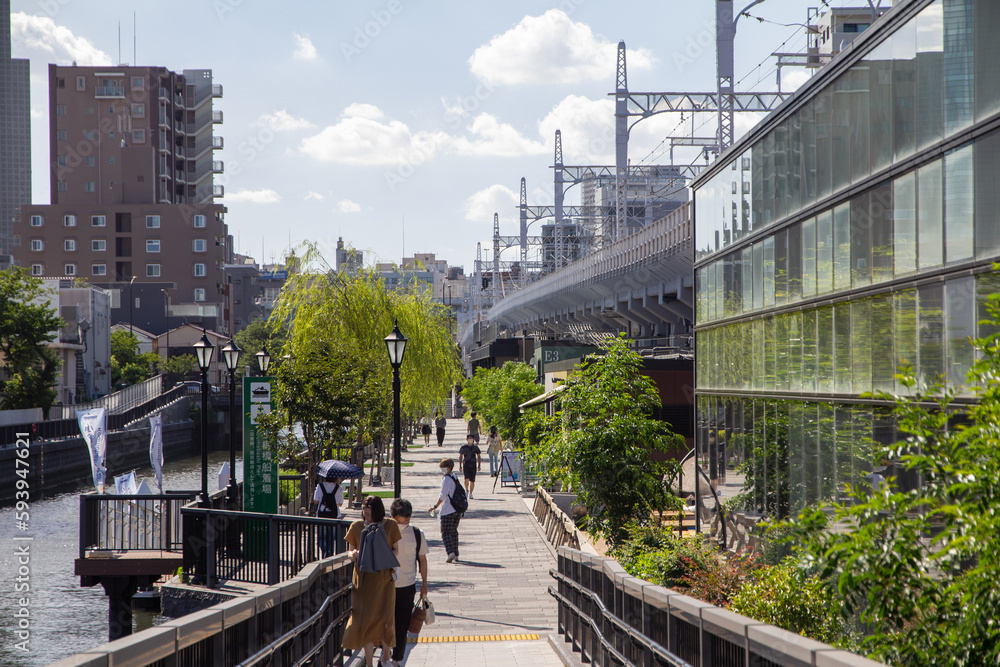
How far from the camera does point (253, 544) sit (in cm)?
1448

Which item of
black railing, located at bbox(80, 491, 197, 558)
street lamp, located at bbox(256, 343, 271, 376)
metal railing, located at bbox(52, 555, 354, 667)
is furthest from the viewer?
street lamp, located at bbox(256, 343, 271, 376)

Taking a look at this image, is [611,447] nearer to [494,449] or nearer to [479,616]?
[479,616]

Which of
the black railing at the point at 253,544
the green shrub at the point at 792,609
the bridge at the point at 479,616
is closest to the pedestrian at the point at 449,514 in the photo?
the bridge at the point at 479,616

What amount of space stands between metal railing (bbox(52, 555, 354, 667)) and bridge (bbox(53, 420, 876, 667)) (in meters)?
0.01

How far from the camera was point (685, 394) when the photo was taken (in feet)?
95.8

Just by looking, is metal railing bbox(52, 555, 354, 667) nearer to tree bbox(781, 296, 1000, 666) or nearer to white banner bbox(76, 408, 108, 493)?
tree bbox(781, 296, 1000, 666)

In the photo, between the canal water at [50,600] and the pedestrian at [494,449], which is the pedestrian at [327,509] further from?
the pedestrian at [494,449]

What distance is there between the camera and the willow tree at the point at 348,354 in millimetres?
22422

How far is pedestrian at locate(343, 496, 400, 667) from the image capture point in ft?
28.9

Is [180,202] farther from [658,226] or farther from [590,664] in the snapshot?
[590,664]

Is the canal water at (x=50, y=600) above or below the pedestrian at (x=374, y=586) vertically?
below

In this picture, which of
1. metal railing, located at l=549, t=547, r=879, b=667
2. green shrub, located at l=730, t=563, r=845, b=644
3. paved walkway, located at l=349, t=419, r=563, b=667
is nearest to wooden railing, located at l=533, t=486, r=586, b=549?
paved walkway, located at l=349, t=419, r=563, b=667

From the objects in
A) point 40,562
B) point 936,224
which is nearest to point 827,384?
point 936,224

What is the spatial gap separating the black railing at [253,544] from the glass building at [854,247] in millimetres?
6522
